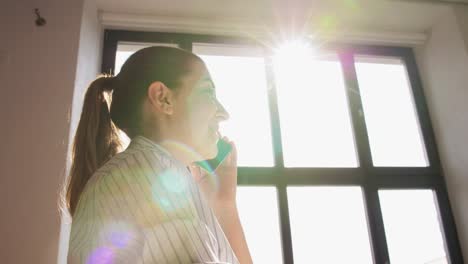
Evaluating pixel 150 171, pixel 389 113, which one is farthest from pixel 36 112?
pixel 389 113

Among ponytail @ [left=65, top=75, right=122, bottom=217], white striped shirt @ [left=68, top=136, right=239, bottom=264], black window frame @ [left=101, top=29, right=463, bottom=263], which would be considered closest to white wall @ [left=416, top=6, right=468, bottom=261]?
black window frame @ [left=101, top=29, right=463, bottom=263]

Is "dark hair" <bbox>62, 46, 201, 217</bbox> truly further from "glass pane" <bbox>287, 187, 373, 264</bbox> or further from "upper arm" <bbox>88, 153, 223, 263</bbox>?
"glass pane" <bbox>287, 187, 373, 264</bbox>

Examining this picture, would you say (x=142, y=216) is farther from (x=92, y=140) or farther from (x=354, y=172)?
(x=354, y=172)

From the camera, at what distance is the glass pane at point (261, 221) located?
1.50 metres

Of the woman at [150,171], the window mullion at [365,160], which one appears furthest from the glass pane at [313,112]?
the woman at [150,171]

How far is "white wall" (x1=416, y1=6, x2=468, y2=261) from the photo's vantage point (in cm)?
165

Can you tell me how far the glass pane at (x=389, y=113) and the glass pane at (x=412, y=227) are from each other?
0.52 feet

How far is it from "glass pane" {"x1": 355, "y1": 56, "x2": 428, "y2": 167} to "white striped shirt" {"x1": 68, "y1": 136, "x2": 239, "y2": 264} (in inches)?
54.0

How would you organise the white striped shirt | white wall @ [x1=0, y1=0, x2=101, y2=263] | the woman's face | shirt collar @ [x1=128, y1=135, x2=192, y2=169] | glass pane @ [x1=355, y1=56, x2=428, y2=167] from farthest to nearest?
glass pane @ [x1=355, y1=56, x2=428, y2=167]
white wall @ [x1=0, y1=0, x2=101, y2=263]
the woman's face
shirt collar @ [x1=128, y1=135, x2=192, y2=169]
the white striped shirt

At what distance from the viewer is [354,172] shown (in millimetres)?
1672

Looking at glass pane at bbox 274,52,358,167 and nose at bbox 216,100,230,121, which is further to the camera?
glass pane at bbox 274,52,358,167

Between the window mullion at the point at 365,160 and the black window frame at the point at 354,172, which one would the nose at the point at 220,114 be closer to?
the black window frame at the point at 354,172

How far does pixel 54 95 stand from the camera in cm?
130

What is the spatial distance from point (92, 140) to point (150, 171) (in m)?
0.24
